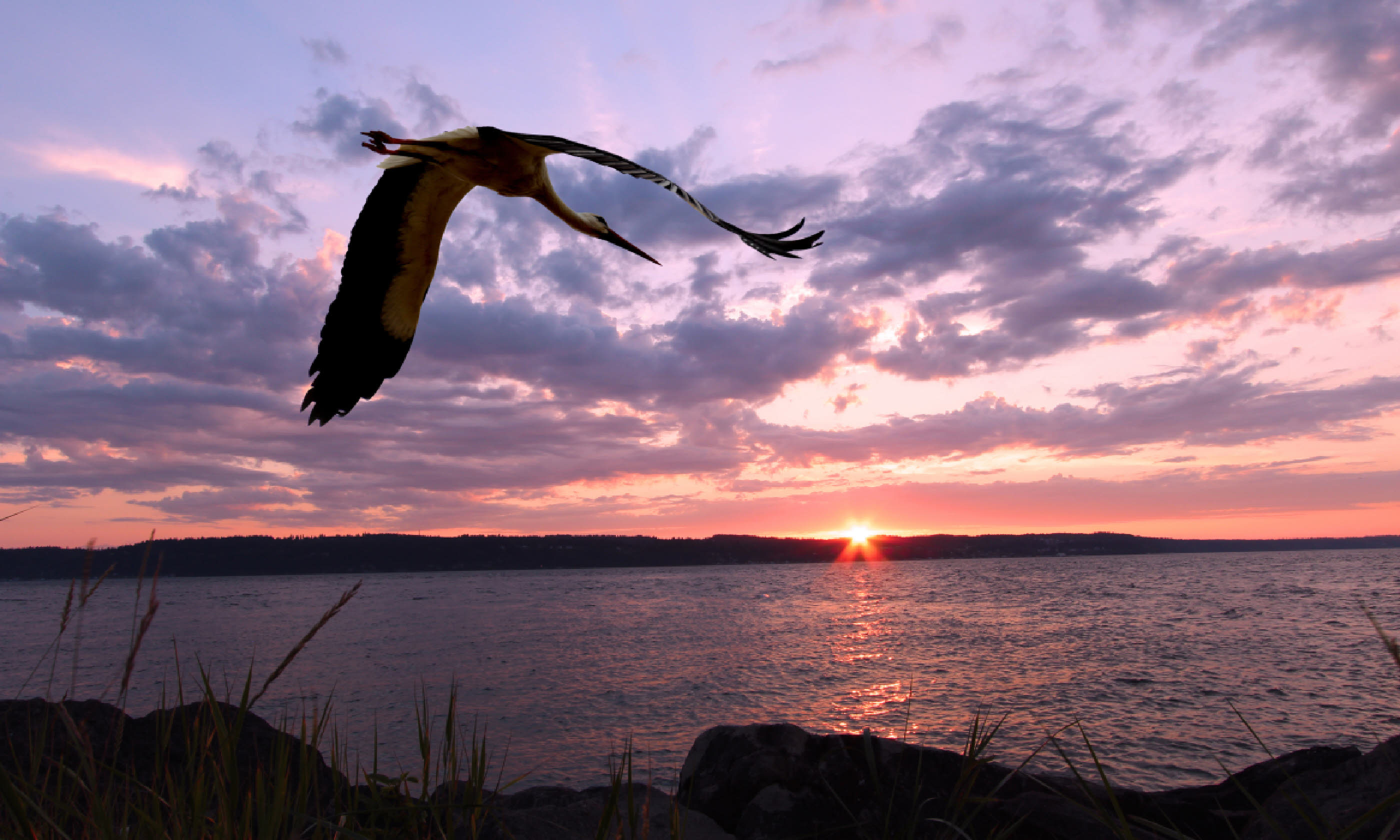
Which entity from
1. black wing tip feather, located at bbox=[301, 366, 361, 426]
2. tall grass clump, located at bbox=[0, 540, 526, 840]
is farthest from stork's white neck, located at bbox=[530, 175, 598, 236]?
tall grass clump, located at bbox=[0, 540, 526, 840]

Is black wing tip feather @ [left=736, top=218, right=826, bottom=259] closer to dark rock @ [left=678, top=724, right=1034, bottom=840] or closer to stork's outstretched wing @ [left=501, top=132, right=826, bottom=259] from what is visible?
stork's outstretched wing @ [left=501, top=132, right=826, bottom=259]

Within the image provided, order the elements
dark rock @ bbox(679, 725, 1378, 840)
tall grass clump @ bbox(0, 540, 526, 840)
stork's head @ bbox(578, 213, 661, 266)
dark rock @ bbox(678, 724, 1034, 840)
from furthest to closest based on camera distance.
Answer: dark rock @ bbox(678, 724, 1034, 840) < dark rock @ bbox(679, 725, 1378, 840) < stork's head @ bbox(578, 213, 661, 266) < tall grass clump @ bbox(0, 540, 526, 840)

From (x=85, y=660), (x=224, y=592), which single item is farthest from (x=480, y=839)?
(x=224, y=592)

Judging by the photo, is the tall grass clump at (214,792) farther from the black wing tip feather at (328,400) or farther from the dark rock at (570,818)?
the black wing tip feather at (328,400)

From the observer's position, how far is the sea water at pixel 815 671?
1088 centimetres

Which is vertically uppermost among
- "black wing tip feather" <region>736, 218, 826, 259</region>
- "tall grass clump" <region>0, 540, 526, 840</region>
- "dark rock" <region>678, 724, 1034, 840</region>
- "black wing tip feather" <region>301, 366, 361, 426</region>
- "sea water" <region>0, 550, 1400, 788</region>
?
"black wing tip feather" <region>736, 218, 826, 259</region>

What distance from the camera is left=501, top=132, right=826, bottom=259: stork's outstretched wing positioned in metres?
2.86

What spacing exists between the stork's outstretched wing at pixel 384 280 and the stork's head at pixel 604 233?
81cm

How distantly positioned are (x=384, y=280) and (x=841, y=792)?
498cm

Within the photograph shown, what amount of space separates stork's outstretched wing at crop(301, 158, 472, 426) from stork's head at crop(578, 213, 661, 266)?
0.81m

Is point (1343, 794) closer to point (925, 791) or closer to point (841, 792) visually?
point (925, 791)

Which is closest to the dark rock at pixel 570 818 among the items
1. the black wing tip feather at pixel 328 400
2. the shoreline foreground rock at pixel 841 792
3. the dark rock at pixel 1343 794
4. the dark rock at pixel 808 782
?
the shoreline foreground rock at pixel 841 792

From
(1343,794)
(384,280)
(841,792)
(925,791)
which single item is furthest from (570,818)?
(1343,794)

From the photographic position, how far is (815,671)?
59.2ft
